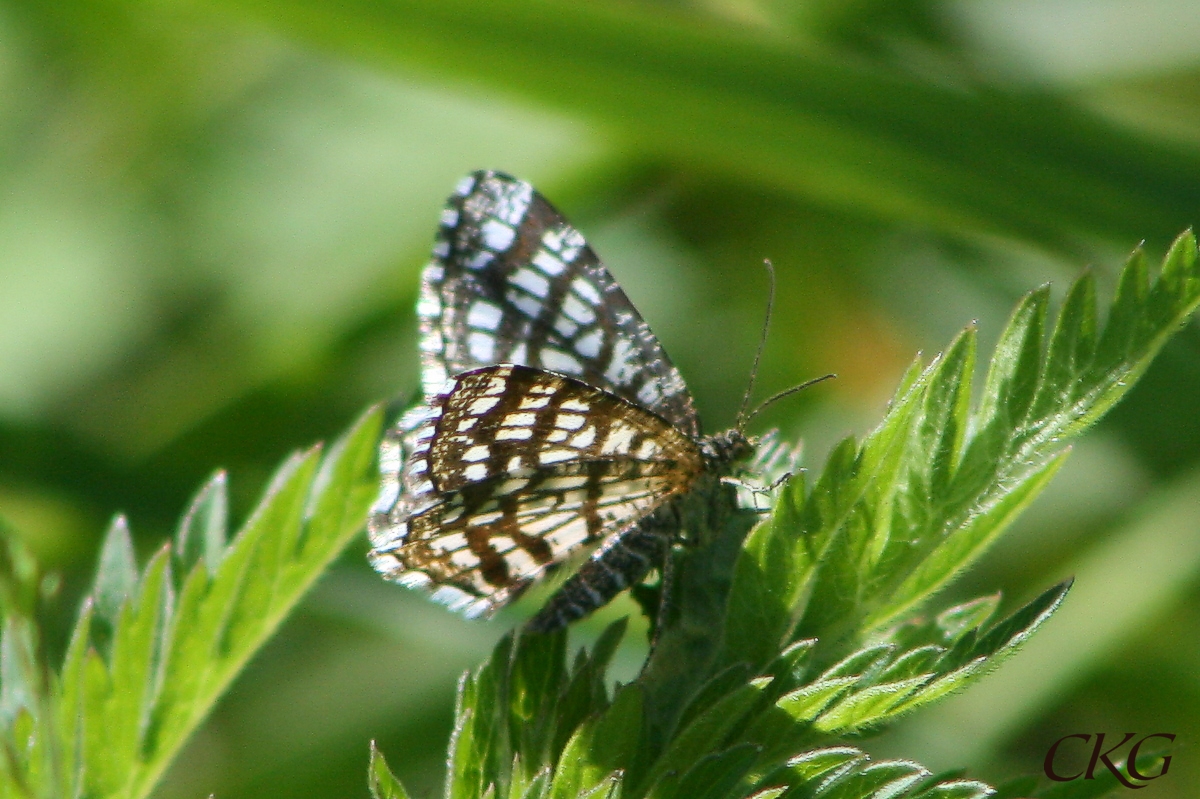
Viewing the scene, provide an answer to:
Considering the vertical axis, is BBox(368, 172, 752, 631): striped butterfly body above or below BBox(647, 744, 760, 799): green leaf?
above

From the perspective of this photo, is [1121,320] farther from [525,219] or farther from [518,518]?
[525,219]

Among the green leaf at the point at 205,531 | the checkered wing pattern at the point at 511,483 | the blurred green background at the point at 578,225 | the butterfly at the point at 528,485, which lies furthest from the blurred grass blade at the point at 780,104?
the green leaf at the point at 205,531

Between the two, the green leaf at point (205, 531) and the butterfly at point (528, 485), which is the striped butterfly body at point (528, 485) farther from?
the green leaf at point (205, 531)

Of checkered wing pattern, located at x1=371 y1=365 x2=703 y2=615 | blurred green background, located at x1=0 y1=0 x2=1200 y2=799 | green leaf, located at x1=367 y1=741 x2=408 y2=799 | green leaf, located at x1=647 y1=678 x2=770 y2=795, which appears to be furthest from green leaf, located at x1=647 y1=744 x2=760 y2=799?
blurred green background, located at x1=0 y1=0 x2=1200 y2=799

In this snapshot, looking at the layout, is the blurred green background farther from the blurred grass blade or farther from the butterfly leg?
the butterfly leg

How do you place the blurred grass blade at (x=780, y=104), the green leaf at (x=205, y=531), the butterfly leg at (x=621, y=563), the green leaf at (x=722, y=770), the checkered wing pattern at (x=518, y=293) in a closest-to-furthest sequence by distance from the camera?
the green leaf at (x=722, y=770) < the butterfly leg at (x=621, y=563) < the green leaf at (x=205, y=531) < the checkered wing pattern at (x=518, y=293) < the blurred grass blade at (x=780, y=104)
